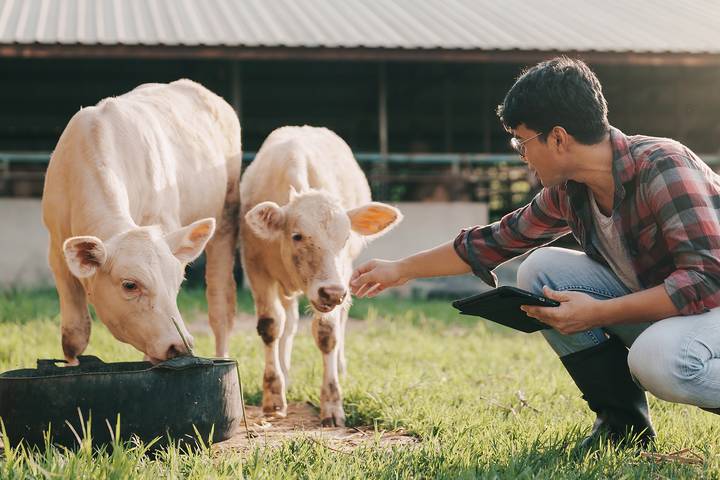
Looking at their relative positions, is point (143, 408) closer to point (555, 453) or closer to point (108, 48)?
point (555, 453)

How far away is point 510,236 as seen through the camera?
394 centimetres

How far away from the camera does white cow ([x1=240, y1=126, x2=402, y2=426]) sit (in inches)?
186

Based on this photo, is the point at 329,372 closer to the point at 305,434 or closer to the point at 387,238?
the point at 305,434

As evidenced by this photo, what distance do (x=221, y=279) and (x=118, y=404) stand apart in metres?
3.04

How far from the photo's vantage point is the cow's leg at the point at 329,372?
15.3 feet

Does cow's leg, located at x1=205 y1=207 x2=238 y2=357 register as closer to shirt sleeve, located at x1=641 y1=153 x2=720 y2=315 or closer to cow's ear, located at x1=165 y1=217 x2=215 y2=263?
cow's ear, located at x1=165 y1=217 x2=215 y2=263

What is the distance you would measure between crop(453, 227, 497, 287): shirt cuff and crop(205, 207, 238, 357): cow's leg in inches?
105

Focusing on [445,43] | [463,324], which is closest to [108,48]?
[445,43]

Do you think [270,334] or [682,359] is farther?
[270,334]

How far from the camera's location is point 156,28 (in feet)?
40.8

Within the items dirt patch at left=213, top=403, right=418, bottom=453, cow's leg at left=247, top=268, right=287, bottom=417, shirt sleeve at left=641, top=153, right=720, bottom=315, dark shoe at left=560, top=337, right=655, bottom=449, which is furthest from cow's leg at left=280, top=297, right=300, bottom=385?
shirt sleeve at left=641, top=153, right=720, bottom=315

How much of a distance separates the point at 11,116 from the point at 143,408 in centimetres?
1316

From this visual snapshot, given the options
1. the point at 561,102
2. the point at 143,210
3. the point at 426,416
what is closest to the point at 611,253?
the point at 561,102

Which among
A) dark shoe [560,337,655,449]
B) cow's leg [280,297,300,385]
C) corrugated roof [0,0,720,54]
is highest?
corrugated roof [0,0,720,54]
